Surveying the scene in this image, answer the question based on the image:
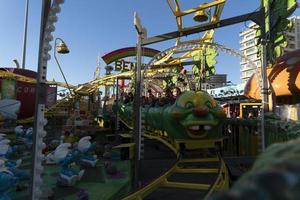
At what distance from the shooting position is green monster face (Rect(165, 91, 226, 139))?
690cm

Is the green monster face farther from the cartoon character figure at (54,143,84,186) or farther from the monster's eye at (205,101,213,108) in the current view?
the cartoon character figure at (54,143,84,186)

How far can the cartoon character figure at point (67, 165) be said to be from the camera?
6295 mm

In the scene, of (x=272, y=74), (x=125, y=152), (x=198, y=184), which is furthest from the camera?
(x=272, y=74)

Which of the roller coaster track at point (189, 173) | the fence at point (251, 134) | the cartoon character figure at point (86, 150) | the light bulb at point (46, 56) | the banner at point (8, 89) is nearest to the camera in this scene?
the light bulb at point (46, 56)

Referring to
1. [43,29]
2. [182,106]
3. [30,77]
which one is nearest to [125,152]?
[182,106]

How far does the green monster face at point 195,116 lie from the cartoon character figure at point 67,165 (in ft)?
7.44

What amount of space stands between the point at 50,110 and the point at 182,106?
12.4m

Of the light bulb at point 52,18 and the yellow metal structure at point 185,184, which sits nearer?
the light bulb at point 52,18

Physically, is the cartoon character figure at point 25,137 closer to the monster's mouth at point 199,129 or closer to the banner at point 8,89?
the banner at point 8,89

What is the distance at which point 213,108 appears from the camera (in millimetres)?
7109

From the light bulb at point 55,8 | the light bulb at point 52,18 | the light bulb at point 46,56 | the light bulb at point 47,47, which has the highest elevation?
the light bulb at point 55,8

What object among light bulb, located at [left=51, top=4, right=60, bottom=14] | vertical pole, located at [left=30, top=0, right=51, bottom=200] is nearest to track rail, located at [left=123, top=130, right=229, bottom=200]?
vertical pole, located at [left=30, top=0, right=51, bottom=200]

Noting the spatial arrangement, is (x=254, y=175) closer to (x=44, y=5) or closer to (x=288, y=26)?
(x=44, y=5)

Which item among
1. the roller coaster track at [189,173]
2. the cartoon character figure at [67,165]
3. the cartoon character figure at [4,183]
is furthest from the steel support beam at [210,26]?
the cartoon character figure at [4,183]
